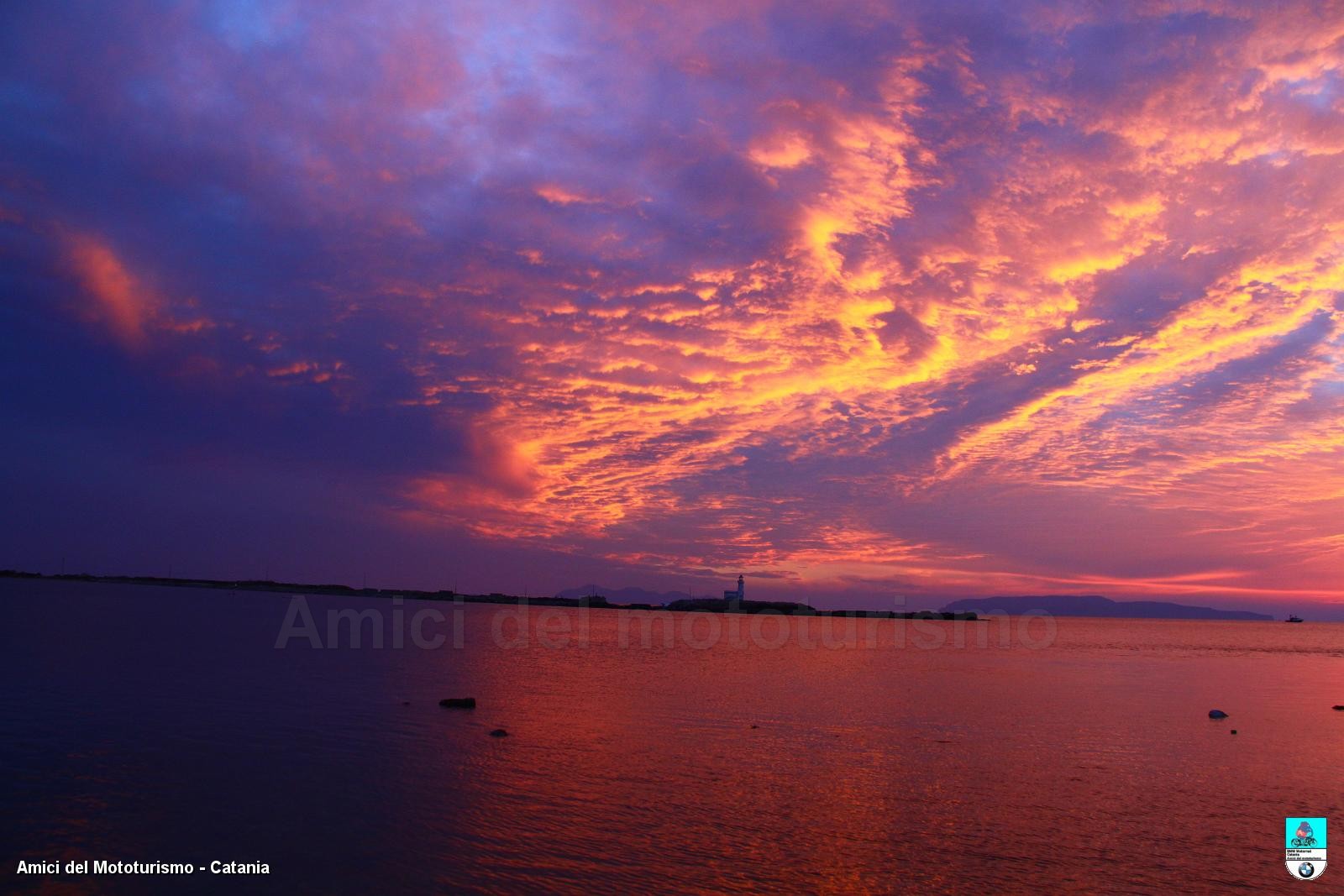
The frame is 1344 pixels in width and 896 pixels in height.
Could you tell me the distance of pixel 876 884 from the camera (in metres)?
16.4

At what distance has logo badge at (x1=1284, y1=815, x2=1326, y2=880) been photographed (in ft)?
59.7

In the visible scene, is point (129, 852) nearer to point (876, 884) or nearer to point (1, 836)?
point (1, 836)

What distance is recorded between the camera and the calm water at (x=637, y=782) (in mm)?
16859

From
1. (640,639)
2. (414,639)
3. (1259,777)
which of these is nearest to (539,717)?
(1259,777)

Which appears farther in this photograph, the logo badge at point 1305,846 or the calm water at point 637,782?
the logo badge at point 1305,846

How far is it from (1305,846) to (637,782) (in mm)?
16773

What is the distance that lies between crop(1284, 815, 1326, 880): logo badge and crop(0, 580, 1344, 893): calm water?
1.31ft

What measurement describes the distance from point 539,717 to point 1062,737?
22.2m

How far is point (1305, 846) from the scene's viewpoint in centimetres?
Answer: 1972

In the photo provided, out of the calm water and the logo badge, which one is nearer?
the calm water

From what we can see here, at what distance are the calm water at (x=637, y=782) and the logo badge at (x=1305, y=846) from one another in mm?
398

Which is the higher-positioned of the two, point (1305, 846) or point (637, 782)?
point (1305, 846)

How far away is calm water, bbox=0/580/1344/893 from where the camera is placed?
16859 mm

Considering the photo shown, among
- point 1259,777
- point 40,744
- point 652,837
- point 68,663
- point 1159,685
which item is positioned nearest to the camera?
point 652,837
